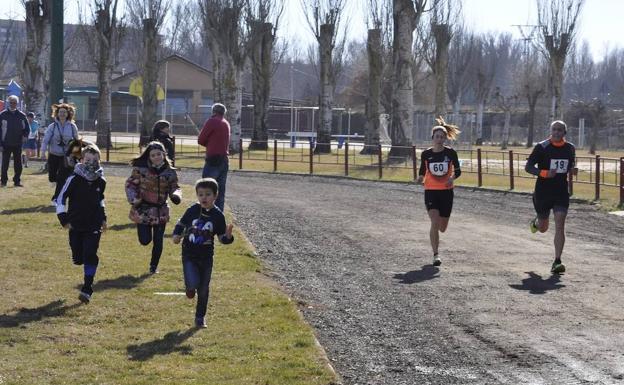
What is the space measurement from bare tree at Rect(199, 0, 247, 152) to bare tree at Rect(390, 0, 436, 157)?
28.3 ft

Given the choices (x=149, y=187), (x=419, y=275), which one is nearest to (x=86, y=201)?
(x=149, y=187)

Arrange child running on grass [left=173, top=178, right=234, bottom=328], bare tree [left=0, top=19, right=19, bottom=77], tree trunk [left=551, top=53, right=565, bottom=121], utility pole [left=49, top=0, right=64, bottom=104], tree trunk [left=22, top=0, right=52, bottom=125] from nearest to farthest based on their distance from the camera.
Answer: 1. child running on grass [left=173, top=178, right=234, bottom=328]
2. utility pole [left=49, top=0, right=64, bottom=104]
3. tree trunk [left=22, top=0, right=52, bottom=125]
4. tree trunk [left=551, top=53, right=565, bottom=121]
5. bare tree [left=0, top=19, right=19, bottom=77]

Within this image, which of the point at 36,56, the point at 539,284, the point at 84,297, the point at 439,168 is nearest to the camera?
the point at 84,297

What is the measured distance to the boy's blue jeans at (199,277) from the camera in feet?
30.7

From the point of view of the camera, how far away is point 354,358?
337 inches

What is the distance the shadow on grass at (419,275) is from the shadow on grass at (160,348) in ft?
14.2

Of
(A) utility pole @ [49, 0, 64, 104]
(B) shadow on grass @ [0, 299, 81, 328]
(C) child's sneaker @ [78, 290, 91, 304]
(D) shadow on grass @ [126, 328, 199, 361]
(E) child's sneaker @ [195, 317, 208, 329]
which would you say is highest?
(A) utility pole @ [49, 0, 64, 104]

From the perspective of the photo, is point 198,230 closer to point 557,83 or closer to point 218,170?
point 218,170

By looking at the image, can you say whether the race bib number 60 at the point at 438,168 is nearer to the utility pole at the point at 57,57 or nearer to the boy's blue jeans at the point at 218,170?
the boy's blue jeans at the point at 218,170

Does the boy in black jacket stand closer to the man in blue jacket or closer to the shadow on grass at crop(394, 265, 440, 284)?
the shadow on grass at crop(394, 265, 440, 284)

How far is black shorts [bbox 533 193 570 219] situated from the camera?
1392 centimetres

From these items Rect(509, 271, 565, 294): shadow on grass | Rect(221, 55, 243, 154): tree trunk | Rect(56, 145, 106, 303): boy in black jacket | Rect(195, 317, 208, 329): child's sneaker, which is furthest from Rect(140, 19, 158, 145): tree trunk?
Rect(195, 317, 208, 329): child's sneaker

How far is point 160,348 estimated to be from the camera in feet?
27.6

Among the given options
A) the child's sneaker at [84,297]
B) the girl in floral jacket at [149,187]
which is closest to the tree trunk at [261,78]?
the girl in floral jacket at [149,187]
